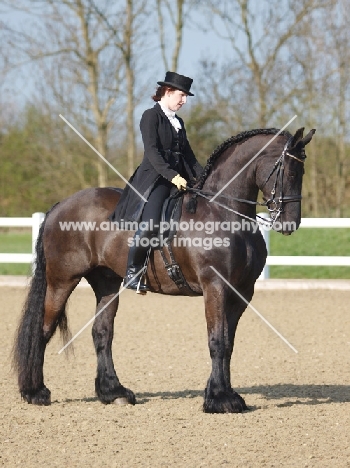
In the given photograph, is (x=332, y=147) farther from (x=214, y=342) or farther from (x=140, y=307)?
(x=214, y=342)

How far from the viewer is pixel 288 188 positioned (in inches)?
220

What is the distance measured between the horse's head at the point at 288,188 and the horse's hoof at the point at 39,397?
2.25m

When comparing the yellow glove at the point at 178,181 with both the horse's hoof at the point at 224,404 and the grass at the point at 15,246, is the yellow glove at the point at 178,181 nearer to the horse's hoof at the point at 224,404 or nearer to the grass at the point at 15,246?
the horse's hoof at the point at 224,404

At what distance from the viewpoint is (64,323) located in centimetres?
668

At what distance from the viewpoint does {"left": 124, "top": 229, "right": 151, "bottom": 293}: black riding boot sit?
19.8 ft

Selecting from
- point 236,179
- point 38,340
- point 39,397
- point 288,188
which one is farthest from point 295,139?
point 39,397

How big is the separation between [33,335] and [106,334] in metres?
0.60

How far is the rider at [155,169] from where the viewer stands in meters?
5.98

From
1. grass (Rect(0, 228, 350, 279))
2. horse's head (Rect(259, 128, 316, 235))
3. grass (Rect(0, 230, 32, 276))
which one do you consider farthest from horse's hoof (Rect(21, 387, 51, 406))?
grass (Rect(0, 230, 32, 276))

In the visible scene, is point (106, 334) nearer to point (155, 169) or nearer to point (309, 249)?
point (155, 169)

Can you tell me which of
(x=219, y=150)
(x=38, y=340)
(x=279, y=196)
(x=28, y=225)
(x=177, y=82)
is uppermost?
(x=177, y=82)

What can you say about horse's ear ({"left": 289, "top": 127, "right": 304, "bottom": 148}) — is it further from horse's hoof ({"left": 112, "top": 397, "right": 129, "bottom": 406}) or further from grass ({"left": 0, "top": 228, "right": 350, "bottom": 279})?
grass ({"left": 0, "top": 228, "right": 350, "bottom": 279})

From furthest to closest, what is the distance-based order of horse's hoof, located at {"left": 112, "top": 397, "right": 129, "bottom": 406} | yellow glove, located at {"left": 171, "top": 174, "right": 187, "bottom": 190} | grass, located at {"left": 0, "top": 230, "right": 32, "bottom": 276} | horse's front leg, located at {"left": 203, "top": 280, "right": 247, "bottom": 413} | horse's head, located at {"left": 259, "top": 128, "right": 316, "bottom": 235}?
grass, located at {"left": 0, "top": 230, "right": 32, "bottom": 276}, horse's hoof, located at {"left": 112, "top": 397, "right": 129, "bottom": 406}, yellow glove, located at {"left": 171, "top": 174, "right": 187, "bottom": 190}, horse's front leg, located at {"left": 203, "top": 280, "right": 247, "bottom": 413}, horse's head, located at {"left": 259, "top": 128, "right": 316, "bottom": 235}

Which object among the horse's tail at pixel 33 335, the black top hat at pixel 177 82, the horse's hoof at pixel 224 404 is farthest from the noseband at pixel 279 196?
the horse's tail at pixel 33 335
